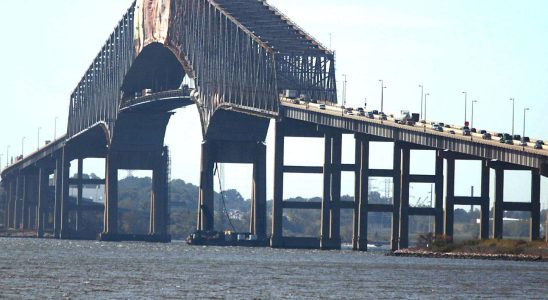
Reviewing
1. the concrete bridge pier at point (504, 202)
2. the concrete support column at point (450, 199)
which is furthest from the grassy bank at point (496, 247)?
the concrete bridge pier at point (504, 202)

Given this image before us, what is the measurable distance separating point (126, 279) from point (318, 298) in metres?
21.2

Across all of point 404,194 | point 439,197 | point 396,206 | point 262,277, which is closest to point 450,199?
point 404,194

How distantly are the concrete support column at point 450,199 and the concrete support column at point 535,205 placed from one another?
7.95 m

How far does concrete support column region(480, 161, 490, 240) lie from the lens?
19088 centimetres

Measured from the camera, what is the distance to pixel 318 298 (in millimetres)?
107625

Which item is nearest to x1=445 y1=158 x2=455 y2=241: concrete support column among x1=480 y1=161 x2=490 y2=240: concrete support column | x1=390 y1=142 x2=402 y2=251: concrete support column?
x1=480 y1=161 x2=490 y2=240: concrete support column

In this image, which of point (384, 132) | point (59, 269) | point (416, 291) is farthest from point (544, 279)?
point (384, 132)

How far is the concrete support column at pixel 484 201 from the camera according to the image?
19088cm

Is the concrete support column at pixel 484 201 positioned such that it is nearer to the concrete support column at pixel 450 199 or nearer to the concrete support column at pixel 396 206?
the concrete support column at pixel 450 199

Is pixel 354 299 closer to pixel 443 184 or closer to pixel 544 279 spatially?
pixel 544 279

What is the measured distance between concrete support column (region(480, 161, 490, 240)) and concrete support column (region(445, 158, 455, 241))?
3536mm

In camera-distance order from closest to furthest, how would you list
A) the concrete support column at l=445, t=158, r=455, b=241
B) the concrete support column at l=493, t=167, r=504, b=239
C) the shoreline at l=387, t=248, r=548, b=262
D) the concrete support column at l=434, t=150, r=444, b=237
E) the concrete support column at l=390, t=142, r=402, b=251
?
the shoreline at l=387, t=248, r=548, b=262
the concrete support column at l=493, t=167, r=504, b=239
the concrete support column at l=445, t=158, r=455, b=241
the concrete support column at l=434, t=150, r=444, b=237
the concrete support column at l=390, t=142, r=402, b=251

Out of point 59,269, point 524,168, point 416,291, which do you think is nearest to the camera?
point 416,291

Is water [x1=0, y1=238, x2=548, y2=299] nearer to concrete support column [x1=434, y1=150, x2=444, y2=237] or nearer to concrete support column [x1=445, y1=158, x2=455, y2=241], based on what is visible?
concrete support column [x1=445, y1=158, x2=455, y2=241]
